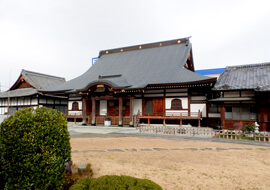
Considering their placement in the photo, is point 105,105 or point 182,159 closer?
point 182,159

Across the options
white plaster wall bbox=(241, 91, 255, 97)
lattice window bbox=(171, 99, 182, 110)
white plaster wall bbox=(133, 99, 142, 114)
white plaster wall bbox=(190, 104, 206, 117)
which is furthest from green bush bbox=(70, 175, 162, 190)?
white plaster wall bbox=(133, 99, 142, 114)

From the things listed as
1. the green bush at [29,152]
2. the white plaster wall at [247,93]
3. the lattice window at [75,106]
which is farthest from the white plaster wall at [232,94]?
the lattice window at [75,106]

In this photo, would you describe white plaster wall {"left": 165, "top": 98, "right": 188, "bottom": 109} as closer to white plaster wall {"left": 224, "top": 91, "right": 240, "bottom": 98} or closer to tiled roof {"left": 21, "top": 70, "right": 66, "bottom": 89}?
white plaster wall {"left": 224, "top": 91, "right": 240, "bottom": 98}

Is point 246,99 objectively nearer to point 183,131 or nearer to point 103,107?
point 183,131

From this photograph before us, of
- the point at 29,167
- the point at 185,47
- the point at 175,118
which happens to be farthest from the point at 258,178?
the point at 185,47

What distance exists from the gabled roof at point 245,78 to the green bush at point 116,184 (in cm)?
1273

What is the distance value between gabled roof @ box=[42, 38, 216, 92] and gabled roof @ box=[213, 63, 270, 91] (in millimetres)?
2360

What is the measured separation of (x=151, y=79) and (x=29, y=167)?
55.2 ft

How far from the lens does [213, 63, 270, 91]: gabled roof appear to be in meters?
13.7

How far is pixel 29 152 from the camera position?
307 centimetres

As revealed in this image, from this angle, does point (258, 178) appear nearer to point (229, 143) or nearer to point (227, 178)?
point (227, 178)

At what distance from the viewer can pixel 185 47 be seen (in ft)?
76.7

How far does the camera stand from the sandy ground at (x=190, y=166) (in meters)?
4.34

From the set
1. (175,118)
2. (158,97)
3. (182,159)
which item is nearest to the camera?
(182,159)
